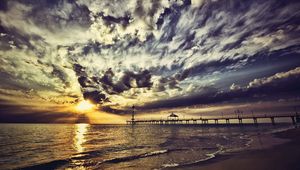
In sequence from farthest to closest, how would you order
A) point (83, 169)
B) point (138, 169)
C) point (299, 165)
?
point (83, 169), point (138, 169), point (299, 165)

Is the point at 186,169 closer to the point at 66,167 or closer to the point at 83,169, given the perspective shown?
the point at 83,169

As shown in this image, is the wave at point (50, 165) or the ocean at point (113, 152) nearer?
the wave at point (50, 165)

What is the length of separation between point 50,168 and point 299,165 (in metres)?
22.7

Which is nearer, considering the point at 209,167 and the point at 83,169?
the point at 209,167

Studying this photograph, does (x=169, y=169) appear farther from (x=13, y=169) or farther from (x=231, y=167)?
(x=13, y=169)

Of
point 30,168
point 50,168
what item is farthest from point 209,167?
point 30,168

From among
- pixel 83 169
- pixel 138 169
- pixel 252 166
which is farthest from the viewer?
pixel 83 169

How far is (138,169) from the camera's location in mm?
16344

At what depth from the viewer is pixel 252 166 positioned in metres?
15.0

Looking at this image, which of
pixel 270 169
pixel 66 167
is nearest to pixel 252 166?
pixel 270 169

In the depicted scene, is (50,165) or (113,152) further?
(113,152)

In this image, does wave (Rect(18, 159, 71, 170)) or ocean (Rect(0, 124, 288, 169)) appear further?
ocean (Rect(0, 124, 288, 169))

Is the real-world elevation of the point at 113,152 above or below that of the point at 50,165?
below

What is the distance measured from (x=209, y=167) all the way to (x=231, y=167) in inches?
70.7
